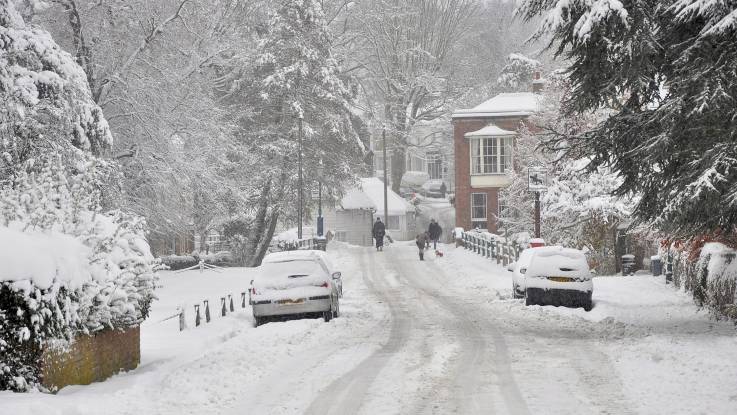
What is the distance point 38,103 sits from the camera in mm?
20188

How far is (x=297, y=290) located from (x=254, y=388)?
7.41 m

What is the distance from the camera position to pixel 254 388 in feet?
38.8

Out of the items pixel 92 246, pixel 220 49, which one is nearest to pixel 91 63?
pixel 220 49

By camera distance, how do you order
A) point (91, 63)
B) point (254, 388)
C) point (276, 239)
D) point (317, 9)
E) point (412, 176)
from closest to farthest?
1. point (254, 388)
2. point (91, 63)
3. point (317, 9)
4. point (276, 239)
5. point (412, 176)

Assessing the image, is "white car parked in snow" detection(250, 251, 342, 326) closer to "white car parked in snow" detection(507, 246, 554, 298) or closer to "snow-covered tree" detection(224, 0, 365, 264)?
"white car parked in snow" detection(507, 246, 554, 298)

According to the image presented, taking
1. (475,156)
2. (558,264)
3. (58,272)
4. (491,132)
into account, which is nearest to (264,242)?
(475,156)

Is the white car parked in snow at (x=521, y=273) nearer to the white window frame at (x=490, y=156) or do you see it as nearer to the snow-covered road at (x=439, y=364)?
the snow-covered road at (x=439, y=364)

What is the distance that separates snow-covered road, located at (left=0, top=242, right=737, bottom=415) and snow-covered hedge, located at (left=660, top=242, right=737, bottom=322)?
1.41 ft

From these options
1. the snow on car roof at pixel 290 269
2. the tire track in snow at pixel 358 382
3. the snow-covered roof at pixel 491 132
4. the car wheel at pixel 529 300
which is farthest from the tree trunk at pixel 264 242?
the tire track in snow at pixel 358 382

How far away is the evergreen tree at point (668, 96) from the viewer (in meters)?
14.0

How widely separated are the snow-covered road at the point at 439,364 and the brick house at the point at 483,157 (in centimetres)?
3306

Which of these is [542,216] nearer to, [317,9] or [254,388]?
[317,9]

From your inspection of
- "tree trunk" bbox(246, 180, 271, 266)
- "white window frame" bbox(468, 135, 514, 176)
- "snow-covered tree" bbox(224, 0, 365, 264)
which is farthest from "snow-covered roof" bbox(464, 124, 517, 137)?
"tree trunk" bbox(246, 180, 271, 266)

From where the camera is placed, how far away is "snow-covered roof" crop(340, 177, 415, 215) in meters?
65.8
